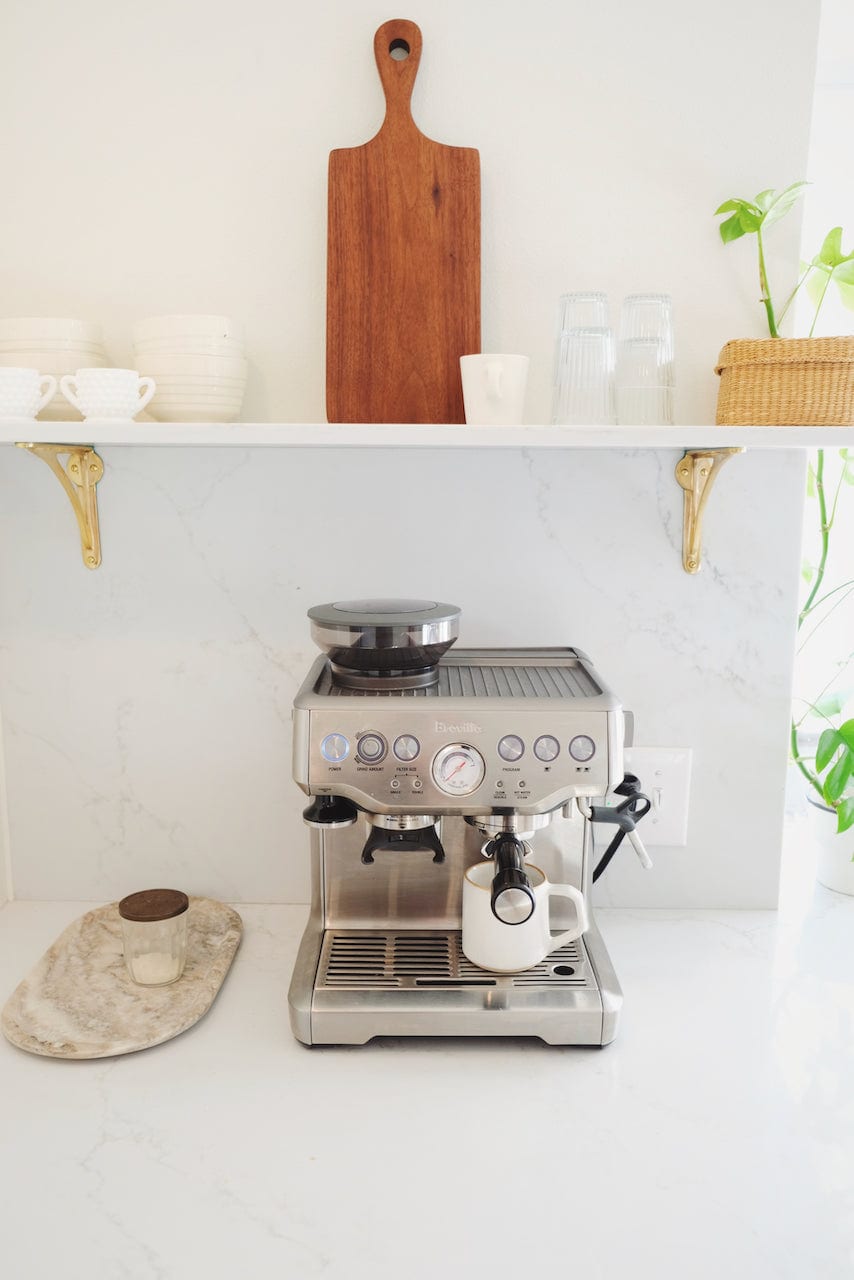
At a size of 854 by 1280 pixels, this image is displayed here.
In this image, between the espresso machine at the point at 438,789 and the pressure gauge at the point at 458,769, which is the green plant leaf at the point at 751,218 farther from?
the pressure gauge at the point at 458,769

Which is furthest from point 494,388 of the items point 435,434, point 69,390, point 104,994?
point 104,994

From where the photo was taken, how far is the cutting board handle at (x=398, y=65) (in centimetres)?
108

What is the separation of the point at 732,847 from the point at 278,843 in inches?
23.1

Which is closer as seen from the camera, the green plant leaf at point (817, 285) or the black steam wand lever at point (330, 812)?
the black steam wand lever at point (330, 812)

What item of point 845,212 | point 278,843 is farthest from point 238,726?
point 845,212

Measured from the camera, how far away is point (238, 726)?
123 centimetres

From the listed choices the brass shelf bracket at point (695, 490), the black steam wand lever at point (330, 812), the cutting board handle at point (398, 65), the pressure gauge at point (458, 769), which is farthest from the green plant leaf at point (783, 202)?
the black steam wand lever at point (330, 812)

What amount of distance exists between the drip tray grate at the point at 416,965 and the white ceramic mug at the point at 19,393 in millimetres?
635

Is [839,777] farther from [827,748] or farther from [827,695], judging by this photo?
[827,695]

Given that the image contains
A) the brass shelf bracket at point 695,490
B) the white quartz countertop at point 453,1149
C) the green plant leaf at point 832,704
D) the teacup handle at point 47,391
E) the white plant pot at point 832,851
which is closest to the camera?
the white quartz countertop at point 453,1149

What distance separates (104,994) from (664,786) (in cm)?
70

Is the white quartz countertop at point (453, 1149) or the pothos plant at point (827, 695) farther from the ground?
the pothos plant at point (827, 695)

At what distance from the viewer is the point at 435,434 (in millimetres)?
942

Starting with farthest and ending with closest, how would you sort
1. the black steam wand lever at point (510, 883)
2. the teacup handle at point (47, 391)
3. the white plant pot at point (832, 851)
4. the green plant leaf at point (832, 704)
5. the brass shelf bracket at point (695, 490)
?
the green plant leaf at point (832, 704) < the white plant pot at point (832, 851) < the brass shelf bracket at point (695, 490) < the teacup handle at point (47, 391) < the black steam wand lever at point (510, 883)
